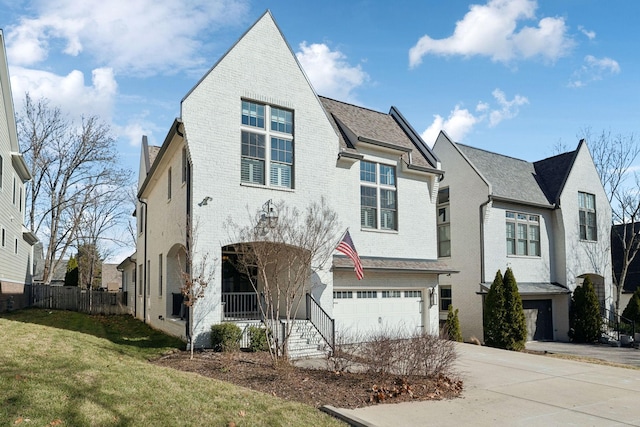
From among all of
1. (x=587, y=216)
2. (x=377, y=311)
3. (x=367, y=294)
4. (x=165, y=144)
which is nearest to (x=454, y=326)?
(x=377, y=311)

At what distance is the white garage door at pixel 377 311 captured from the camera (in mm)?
18188

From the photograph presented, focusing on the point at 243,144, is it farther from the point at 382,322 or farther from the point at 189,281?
the point at 382,322

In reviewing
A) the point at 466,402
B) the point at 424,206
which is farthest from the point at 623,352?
the point at 466,402

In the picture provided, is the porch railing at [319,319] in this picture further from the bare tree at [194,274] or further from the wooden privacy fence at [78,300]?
the wooden privacy fence at [78,300]

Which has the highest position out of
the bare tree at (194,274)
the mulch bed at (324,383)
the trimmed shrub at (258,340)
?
the bare tree at (194,274)

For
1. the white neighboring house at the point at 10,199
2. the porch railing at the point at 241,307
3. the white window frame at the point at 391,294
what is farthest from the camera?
the white neighboring house at the point at 10,199

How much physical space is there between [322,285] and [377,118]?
9.14m

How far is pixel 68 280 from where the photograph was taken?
37.2 m

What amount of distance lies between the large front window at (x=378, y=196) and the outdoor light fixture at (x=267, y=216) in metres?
4.48

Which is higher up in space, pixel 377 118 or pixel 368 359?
pixel 377 118

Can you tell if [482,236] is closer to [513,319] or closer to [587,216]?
[513,319]

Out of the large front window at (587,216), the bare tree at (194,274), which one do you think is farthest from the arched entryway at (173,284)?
the large front window at (587,216)

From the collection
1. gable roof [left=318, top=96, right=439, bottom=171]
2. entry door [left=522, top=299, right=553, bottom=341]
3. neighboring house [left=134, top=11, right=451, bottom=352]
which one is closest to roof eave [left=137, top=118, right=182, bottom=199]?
neighboring house [left=134, top=11, right=451, bottom=352]

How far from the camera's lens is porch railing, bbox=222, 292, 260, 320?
1606 centimetres
